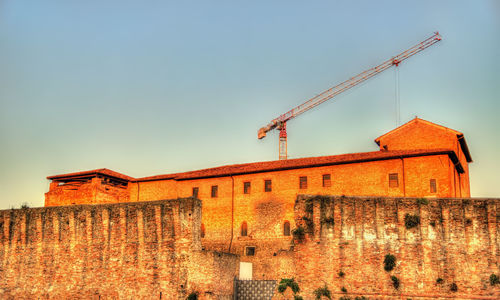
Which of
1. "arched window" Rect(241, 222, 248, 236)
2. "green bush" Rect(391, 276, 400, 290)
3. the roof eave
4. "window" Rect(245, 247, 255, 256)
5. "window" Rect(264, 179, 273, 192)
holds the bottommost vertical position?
"green bush" Rect(391, 276, 400, 290)

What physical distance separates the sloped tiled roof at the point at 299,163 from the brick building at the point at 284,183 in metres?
0.06

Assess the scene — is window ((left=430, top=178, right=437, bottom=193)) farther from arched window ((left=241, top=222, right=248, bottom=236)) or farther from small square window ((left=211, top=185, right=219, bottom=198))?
small square window ((left=211, top=185, right=219, bottom=198))

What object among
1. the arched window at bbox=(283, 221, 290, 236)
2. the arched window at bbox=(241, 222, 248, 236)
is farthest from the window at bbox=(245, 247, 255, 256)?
the arched window at bbox=(283, 221, 290, 236)

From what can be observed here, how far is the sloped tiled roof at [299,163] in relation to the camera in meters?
34.5

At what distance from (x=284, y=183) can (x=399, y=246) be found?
1483 centimetres

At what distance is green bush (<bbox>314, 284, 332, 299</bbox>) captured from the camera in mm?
23312

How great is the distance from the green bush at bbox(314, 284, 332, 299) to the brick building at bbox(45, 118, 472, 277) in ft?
31.6

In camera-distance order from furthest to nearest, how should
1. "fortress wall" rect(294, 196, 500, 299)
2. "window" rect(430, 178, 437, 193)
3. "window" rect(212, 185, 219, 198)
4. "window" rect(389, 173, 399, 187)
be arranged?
"window" rect(212, 185, 219, 198), "window" rect(389, 173, 399, 187), "window" rect(430, 178, 437, 193), "fortress wall" rect(294, 196, 500, 299)

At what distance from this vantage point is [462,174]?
128ft

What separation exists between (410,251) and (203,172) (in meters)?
21.1

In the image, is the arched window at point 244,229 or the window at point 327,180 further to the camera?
the arched window at point 244,229

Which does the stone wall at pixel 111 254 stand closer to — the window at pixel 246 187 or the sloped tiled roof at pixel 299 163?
the window at pixel 246 187

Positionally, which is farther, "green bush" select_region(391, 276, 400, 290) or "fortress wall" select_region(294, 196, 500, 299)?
"green bush" select_region(391, 276, 400, 290)

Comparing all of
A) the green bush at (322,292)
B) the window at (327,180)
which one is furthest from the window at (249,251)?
the green bush at (322,292)
